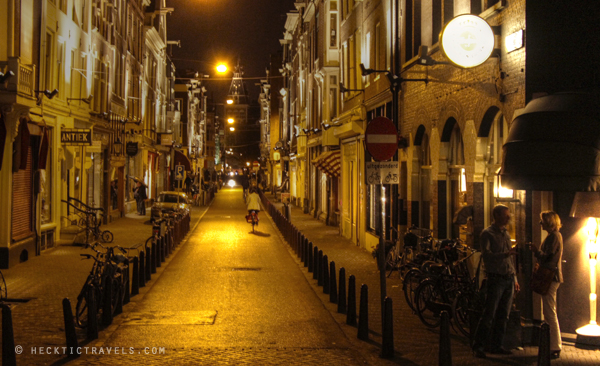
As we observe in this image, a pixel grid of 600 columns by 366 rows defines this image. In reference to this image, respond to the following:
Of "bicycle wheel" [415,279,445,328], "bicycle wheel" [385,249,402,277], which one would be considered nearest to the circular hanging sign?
"bicycle wheel" [415,279,445,328]

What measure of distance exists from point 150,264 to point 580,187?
9549 mm

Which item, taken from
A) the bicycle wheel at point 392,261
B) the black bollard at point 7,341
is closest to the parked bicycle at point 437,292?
the bicycle wheel at point 392,261

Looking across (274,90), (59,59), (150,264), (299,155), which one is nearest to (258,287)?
(150,264)

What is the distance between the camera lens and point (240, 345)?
8383 millimetres

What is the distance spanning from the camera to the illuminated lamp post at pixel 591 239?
8.17 meters

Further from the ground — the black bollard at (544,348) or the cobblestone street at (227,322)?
the black bollard at (544,348)

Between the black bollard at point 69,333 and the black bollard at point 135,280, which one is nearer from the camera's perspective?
the black bollard at point 69,333

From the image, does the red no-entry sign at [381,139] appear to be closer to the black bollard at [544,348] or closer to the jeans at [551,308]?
the jeans at [551,308]

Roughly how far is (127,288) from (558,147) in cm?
755

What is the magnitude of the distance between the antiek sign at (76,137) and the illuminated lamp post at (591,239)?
15762mm

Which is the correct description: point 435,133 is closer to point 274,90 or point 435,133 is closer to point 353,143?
point 353,143

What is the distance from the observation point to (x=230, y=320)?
9.93 metres

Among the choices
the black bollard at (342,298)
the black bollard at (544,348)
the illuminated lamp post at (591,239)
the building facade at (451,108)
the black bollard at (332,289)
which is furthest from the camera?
the black bollard at (332,289)

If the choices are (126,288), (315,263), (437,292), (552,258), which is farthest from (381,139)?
(126,288)
